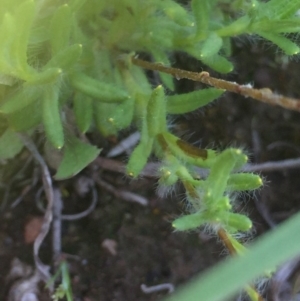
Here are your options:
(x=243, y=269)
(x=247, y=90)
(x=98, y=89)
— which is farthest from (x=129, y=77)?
(x=243, y=269)

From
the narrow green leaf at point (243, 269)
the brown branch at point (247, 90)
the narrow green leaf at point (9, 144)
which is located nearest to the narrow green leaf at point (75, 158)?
the narrow green leaf at point (9, 144)

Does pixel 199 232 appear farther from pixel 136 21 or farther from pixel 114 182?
pixel 136 21

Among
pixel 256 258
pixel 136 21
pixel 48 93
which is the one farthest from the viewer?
pixel 136 21

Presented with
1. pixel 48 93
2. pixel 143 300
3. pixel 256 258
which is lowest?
pixel 143 300

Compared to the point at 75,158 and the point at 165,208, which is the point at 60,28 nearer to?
the point at 75,158

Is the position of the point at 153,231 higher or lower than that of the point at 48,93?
lower

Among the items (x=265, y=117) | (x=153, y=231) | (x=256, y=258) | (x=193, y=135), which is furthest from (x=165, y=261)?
(x=256, y=258)

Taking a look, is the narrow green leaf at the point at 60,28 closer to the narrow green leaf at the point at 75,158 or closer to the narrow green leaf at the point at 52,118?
the narrow green leaf at the point at 52,118
